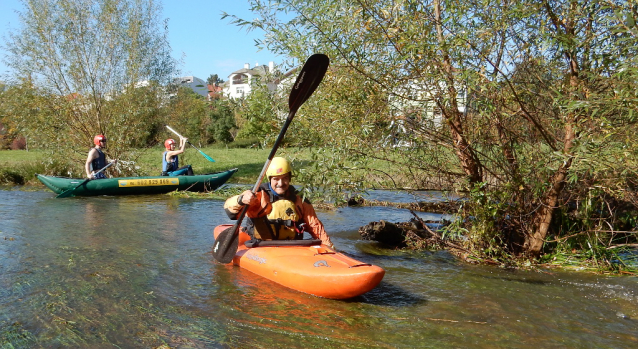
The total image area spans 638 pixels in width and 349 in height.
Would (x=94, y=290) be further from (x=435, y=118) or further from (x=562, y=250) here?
(x=562, y=250)

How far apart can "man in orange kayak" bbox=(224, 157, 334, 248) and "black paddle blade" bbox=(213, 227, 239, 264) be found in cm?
21

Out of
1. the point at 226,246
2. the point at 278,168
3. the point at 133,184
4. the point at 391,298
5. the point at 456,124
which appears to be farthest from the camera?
the point at 133,184

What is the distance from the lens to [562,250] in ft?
19.6

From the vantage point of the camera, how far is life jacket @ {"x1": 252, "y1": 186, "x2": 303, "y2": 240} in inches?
212

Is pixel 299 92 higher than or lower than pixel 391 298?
higher

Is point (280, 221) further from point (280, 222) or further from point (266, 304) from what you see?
point (266, 304)

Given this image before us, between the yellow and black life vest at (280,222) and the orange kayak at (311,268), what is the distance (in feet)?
0.56

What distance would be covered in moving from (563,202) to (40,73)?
12.2 m

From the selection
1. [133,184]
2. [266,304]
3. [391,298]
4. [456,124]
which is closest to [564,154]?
[456,124]

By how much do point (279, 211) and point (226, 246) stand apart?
27.0 inches

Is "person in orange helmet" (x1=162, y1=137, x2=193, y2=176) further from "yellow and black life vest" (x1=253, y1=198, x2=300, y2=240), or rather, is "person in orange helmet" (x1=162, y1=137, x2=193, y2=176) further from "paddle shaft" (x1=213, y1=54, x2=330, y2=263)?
"yellow and black life vest" (x1=253, y1=198, x2=300, y2=240)

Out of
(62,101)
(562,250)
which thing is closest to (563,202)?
(562,250)

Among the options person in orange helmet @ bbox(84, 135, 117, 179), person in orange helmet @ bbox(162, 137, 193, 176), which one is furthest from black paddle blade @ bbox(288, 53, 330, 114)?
person in orange helmet @ bbox(84, 135, 117, 179)

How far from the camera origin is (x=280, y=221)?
541 centimetres
